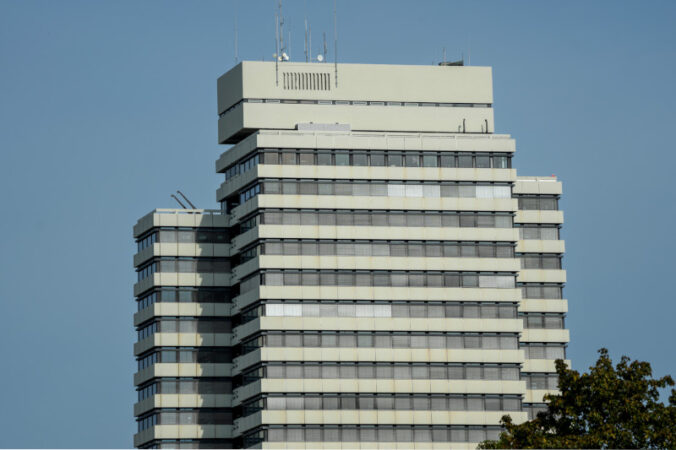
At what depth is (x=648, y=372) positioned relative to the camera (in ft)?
607

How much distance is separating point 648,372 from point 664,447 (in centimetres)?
795

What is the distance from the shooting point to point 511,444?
183 meters

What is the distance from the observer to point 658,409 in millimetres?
182250

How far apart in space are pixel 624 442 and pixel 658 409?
5074 mm

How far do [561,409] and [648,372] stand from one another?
27.6 ft

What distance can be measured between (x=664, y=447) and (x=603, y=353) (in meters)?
11.7

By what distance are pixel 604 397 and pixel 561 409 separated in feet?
13.9

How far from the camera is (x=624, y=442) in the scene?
589ft

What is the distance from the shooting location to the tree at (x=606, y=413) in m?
180

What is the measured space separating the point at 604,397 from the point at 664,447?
7.07 meters

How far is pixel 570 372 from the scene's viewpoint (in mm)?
185875

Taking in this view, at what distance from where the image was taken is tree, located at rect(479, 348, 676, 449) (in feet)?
589

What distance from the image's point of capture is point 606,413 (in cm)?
18288

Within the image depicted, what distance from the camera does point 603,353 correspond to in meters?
188
